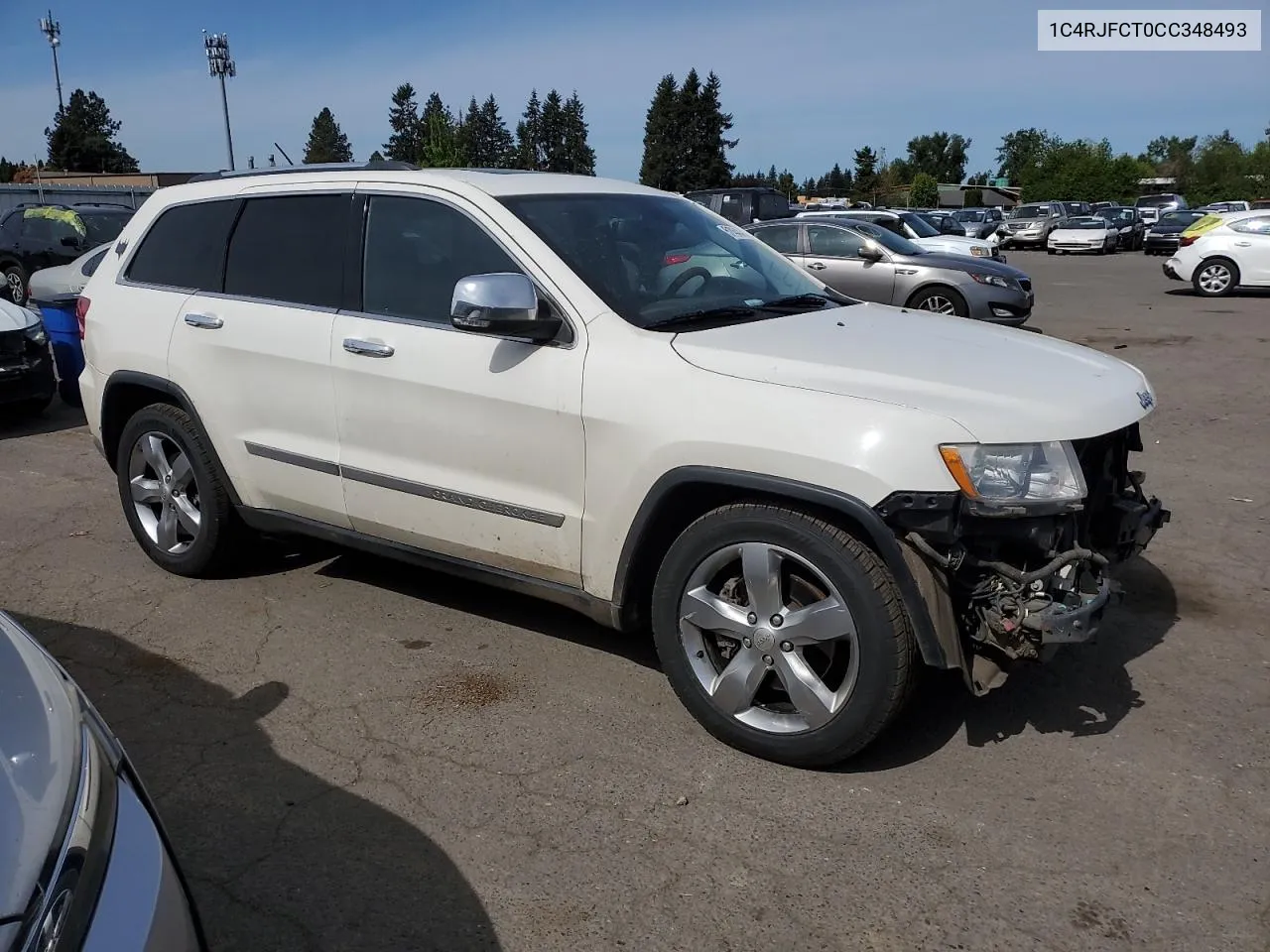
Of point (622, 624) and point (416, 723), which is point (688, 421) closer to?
point (622, 624)

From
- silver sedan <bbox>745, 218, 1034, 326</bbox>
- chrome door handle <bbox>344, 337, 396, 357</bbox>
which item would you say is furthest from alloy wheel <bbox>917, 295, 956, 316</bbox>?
chrome door handle <bbox>344, 337, 396, 357</bbox>

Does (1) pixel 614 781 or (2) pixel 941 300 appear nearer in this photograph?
(1) pixel 614 781

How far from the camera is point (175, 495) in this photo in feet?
16.5

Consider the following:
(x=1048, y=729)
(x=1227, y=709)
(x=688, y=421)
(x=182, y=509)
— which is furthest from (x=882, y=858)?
(x=182, y=509)

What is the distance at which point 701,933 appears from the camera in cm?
266

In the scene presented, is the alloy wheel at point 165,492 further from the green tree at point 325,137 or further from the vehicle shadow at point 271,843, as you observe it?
the green tree at point 325,137

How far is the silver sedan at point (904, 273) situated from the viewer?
12.8 meters

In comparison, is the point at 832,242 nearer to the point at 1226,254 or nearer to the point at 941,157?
the point at 1226,254

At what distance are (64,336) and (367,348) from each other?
627 cm

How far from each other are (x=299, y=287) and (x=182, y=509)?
52.0 inches

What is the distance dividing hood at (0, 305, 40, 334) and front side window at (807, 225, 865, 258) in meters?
9.13

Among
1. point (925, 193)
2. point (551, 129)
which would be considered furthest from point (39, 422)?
point (551, 129)

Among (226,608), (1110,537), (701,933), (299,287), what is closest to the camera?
(701,933)

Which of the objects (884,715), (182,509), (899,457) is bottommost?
(884,715)
